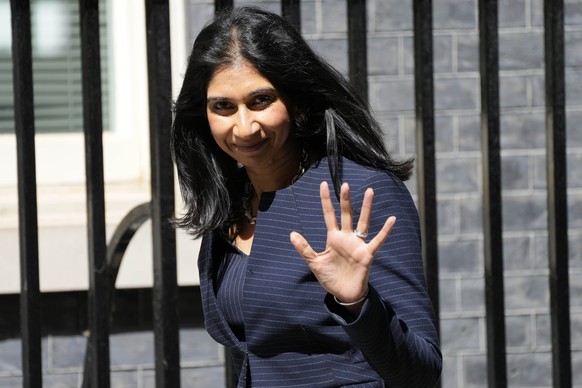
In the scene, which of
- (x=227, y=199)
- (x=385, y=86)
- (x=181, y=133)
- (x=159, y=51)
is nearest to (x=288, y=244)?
(x=227, y=199)

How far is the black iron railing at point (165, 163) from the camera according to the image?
2818 mm

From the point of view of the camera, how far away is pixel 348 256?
201cm

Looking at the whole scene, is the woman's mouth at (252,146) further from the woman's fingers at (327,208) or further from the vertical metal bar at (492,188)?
the vertical metal bar at (492,188)

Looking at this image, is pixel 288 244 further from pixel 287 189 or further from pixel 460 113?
pixel 460 113

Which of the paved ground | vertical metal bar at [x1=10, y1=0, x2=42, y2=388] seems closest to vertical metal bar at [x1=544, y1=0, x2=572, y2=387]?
vertical metal bar at [x1=10, y1=0, x2=42, y2=388]

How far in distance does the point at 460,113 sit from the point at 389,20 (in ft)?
1.56

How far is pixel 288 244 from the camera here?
91.0 inches

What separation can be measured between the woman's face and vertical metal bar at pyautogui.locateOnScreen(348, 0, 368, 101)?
542 mm

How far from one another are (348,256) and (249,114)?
16.7 inches

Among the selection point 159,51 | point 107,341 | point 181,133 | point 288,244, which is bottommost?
point 107,341

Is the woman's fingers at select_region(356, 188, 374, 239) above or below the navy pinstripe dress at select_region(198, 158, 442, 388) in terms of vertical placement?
above

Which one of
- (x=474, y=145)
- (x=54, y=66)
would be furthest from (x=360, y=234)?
(x=54, y=66)

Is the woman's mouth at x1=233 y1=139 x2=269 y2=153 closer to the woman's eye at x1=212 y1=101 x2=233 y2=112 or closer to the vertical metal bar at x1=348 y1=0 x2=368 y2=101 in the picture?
the woman's eye at x1=212 y1=101 x2=233 y2=112

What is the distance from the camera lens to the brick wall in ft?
16.9
